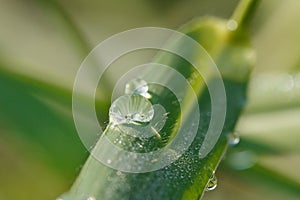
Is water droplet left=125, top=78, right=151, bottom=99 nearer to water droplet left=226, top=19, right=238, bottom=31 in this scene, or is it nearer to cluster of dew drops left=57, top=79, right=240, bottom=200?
cluster of dew drops left=57, top=79, right=240, bottom=200

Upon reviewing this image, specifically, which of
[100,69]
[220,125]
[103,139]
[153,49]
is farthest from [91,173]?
[153,49]

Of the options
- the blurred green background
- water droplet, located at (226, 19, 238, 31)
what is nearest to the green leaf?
water droplet, located at (226, 19, 238, 31)

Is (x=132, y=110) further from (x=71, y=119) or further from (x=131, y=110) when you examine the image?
(x=71, y=119)

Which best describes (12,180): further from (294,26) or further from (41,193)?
(294,26)

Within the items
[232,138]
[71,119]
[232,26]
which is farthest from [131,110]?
[71,119]

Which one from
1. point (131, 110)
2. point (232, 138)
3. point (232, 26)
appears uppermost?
point (232, 26)

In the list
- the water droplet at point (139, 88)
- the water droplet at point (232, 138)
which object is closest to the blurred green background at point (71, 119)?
the water droplet at point (232, 138)

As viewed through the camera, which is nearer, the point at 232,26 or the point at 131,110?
the point at 131,110
